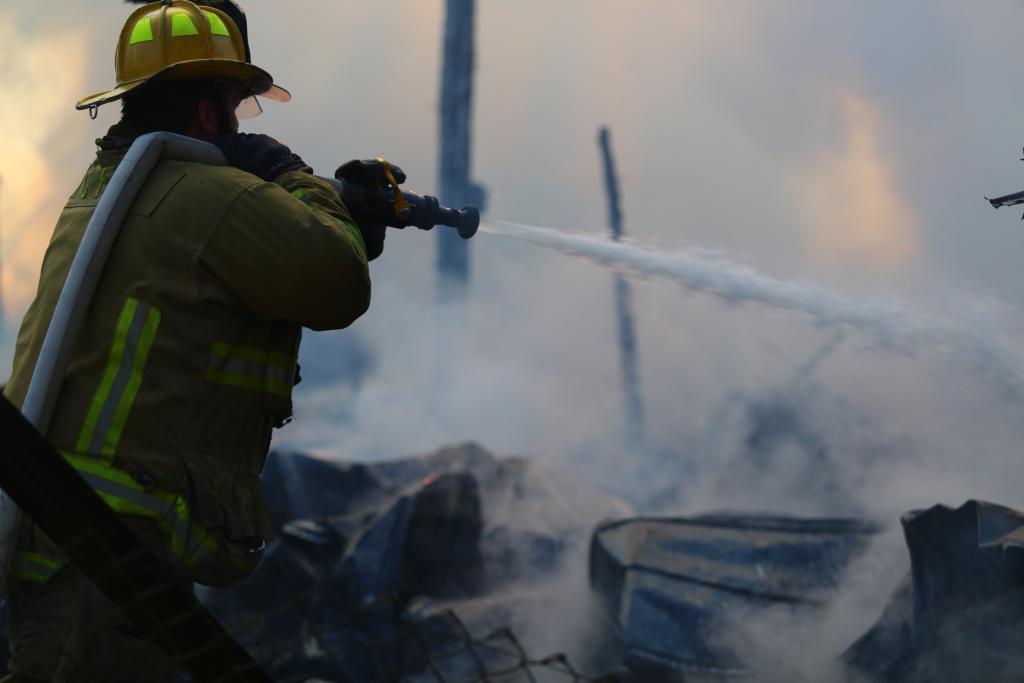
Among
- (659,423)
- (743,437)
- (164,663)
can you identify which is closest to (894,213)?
(743,437)

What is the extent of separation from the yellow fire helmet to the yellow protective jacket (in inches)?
10.2

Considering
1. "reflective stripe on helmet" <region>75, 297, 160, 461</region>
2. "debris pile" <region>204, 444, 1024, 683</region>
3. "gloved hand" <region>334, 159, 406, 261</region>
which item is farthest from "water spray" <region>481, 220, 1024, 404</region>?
"reflective stripe on helmet" <region>75, 297, 160, 461</region>

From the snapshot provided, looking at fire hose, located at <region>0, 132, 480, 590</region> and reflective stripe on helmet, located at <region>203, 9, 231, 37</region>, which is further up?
reflective stripe on helmet, located at <region>203, 9, 231, 37</region>

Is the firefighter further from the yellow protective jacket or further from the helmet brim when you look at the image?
the helmet brim

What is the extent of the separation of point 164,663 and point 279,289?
2.00ft

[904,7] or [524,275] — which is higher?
[904,7]

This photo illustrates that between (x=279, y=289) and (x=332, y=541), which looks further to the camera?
(x=332, y=541)

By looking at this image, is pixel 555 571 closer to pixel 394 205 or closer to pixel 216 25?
pixel 394 205

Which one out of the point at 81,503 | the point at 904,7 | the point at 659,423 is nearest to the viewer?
the point at 81,503

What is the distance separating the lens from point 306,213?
1530 mm

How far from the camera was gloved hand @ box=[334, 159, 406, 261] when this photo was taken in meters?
1.91

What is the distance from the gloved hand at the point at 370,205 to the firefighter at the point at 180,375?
245 mm

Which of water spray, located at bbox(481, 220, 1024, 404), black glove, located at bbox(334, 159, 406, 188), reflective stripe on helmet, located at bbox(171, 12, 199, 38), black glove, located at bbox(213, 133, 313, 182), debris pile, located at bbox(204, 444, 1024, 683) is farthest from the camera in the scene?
water spray, located at bbox(481, 220, 1024, 404)

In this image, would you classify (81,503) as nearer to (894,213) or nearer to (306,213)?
(306,213)
